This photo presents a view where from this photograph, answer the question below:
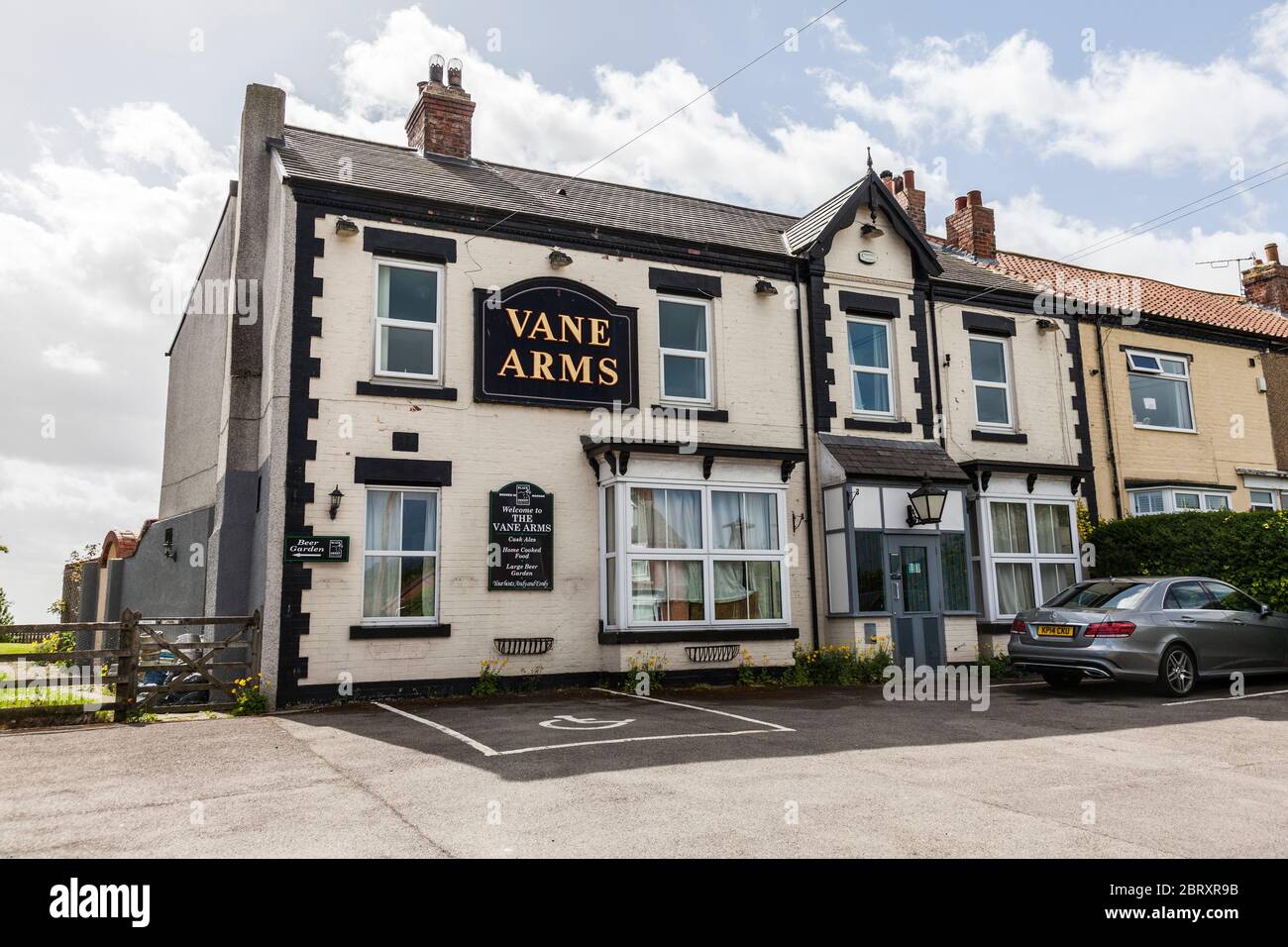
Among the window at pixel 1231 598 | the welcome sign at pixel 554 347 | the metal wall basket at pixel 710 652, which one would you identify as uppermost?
the welcome sign at pixel 554 347

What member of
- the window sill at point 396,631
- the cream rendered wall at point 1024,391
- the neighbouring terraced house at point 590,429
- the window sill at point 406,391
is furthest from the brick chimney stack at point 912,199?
the window sill at point 396,631

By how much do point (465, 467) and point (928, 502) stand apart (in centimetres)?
718

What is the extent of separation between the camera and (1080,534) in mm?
17266

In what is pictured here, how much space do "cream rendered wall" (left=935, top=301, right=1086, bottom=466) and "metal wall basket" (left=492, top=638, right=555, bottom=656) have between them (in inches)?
327

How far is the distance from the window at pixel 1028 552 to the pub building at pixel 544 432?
51 cm

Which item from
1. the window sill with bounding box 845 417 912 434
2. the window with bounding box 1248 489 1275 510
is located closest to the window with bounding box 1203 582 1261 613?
the window sill with bounding box 845 417 912 434

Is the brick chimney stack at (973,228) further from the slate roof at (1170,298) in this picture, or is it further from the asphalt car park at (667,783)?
the asphalt car park at (667,783)

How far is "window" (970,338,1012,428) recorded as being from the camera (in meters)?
17.5

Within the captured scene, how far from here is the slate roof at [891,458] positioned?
1485 cm

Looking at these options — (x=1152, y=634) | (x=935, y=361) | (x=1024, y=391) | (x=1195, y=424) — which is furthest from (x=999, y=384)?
(x=1152, y=634)

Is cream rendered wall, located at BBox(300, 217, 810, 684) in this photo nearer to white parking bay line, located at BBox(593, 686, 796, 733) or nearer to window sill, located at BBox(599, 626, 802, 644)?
window sill, located at BBox(599, 626, 802, 644)

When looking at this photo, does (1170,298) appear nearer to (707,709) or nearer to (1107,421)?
(1107,421)

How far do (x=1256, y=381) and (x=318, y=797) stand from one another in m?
22.1
